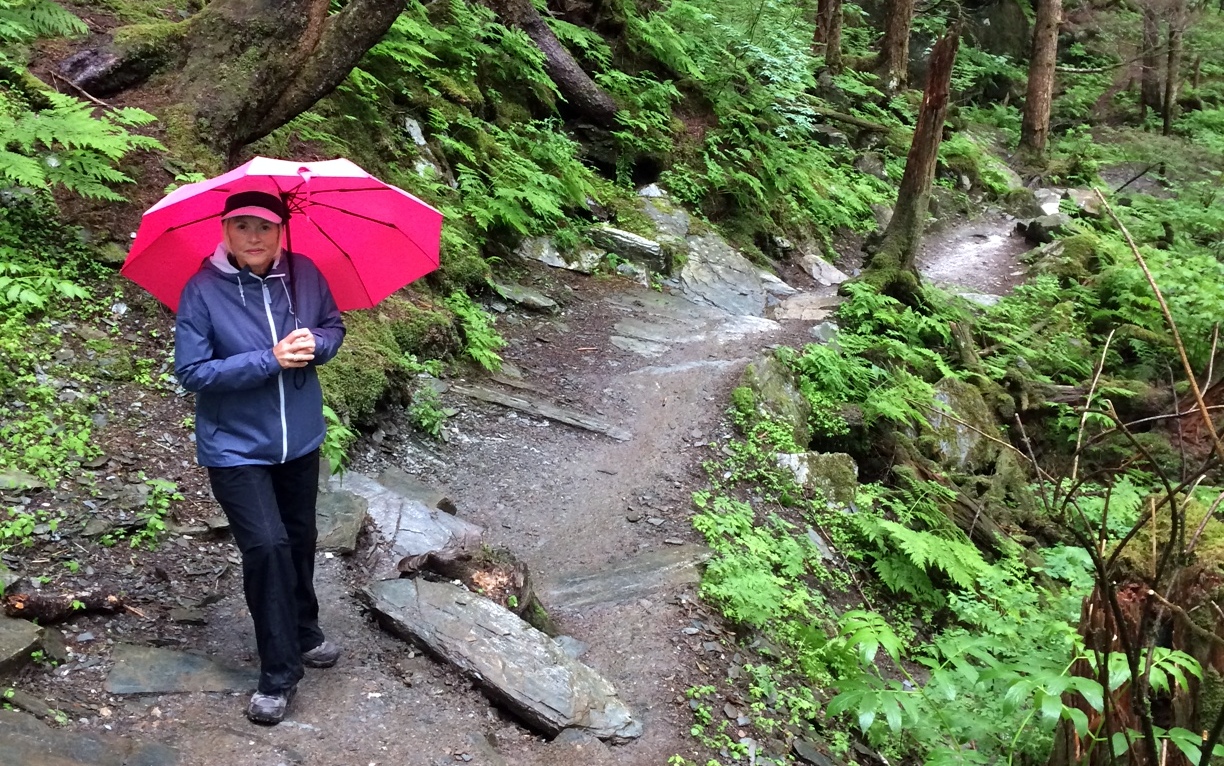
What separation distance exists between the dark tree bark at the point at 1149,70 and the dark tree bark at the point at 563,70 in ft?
74.6

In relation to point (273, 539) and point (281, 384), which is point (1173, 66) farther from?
point (273, 539)

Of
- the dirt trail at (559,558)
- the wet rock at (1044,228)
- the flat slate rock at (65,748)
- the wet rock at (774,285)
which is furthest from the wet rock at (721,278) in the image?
the wet rock at (1044,228)

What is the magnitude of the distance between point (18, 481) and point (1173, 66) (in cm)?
3172

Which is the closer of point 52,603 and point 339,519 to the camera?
point 52,603

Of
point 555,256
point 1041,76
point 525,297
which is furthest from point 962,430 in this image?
point 1041,76

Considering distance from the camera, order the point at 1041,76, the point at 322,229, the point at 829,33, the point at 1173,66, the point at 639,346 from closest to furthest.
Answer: the point at 322,229
the point at 639,346
the point at 1041,76
the point at 829,33
the point at 1173,66

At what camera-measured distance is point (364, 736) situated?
3.15 meters

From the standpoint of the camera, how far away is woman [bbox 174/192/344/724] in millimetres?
2824

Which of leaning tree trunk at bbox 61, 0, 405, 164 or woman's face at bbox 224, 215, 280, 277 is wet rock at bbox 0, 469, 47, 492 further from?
leaning tree trunk at bbox 61, 0, 405, 164

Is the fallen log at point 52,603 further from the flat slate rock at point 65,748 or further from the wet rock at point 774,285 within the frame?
the wet rock at point 774,285

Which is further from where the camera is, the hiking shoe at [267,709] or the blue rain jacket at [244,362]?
the hiking shoe at [267,709]

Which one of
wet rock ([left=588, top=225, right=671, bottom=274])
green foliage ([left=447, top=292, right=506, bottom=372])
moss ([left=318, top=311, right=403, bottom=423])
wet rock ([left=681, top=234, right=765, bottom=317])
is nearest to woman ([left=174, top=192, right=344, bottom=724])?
moss ([left=318, top=311, right=403, bottom=423])

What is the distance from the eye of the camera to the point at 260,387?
2.95 m

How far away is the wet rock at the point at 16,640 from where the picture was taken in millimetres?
2844
